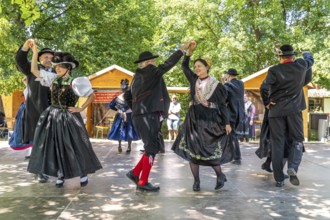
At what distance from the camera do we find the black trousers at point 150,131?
5.27m

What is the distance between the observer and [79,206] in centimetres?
446

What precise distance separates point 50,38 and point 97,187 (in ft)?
51.3

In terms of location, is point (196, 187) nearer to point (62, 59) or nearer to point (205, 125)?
point (205, 125)

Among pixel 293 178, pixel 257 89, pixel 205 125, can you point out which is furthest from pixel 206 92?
pixel 257 89

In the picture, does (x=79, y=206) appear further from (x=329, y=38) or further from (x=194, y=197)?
(x=329, y=38)

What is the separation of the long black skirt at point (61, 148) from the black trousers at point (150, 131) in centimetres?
74

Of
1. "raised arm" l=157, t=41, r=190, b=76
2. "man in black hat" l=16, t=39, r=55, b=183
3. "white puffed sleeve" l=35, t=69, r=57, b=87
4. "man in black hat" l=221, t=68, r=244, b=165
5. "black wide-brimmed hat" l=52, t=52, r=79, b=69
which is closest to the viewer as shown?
"raised arm" l=157, t=41, r=190, b=76

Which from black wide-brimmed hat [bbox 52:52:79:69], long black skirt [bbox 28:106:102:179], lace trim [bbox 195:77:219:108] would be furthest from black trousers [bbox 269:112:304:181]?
black wide-brimmed hat [bbox 52:52:79:69]

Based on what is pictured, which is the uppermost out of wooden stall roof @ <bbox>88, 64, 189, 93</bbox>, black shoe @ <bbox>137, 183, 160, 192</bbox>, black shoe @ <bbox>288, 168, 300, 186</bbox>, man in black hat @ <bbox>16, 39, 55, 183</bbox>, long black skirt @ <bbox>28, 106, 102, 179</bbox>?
wooden stall roof @ <bbox>88, 64, 189, 93</bbox>

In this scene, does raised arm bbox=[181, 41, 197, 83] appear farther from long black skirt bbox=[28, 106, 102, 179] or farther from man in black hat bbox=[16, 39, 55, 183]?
man in black hat bbox=[16, 39, 55, 183]

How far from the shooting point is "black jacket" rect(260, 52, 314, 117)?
5.63 metres

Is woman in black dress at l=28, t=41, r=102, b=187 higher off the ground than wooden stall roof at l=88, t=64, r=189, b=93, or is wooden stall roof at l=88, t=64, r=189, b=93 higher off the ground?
wooden stall roof at l=88, t=64, r=189, b=93

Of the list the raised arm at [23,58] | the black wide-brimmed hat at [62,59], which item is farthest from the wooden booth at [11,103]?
the black wide-brimmed hat at [62,59]

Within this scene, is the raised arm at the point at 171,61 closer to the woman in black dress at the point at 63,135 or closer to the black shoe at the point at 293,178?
the woman in black dress at the point at 63,135
